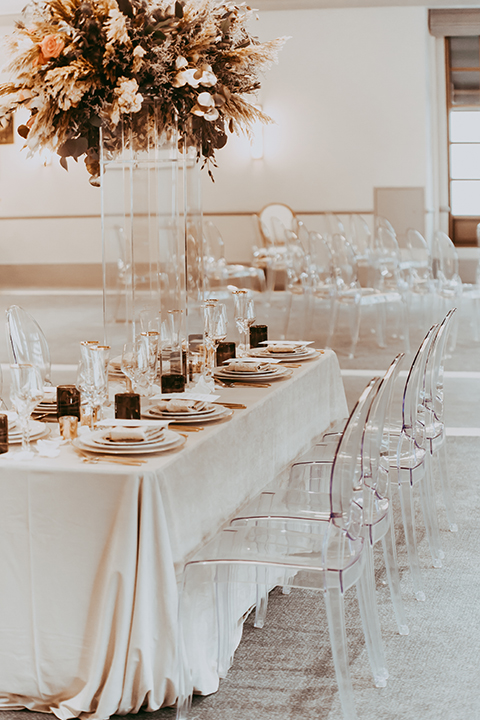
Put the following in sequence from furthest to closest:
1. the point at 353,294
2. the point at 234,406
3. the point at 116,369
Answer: the point at 353,294 → the point at 116,369 → the point at 234,406

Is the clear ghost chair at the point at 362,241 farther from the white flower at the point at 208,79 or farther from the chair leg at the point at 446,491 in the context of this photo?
the white flower at the point at 208,79

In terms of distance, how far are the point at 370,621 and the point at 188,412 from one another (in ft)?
2.39

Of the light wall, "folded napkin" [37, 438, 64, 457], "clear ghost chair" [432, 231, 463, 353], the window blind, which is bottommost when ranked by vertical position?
"folded napkin" [37, 438, 64, 457]

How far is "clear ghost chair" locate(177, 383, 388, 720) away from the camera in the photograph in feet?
6.64

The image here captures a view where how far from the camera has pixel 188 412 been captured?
243 centimetres

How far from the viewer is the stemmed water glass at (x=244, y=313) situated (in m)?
3.41

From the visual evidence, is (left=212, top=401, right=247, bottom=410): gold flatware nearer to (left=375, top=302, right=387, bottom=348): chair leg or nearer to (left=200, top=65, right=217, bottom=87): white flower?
(left=200, top=65, right=217, bottom=87): white flower

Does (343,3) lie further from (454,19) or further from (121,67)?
(121,67)

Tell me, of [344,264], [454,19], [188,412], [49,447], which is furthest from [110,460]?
[454,19]

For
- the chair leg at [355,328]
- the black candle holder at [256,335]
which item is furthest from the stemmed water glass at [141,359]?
the chair leg at [355,328]

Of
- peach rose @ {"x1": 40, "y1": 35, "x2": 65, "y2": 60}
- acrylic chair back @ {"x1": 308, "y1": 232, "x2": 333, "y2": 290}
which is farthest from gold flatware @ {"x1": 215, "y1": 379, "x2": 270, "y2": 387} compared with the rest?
acrylic chair back @ {"x1": 308, "y1": 232, "x2": 333, "y2": 290}

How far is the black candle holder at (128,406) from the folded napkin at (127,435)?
244 millimetres

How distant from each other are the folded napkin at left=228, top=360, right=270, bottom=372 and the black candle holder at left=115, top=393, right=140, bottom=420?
0.70 meters

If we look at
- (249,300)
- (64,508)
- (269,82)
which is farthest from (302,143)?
(64,508)
